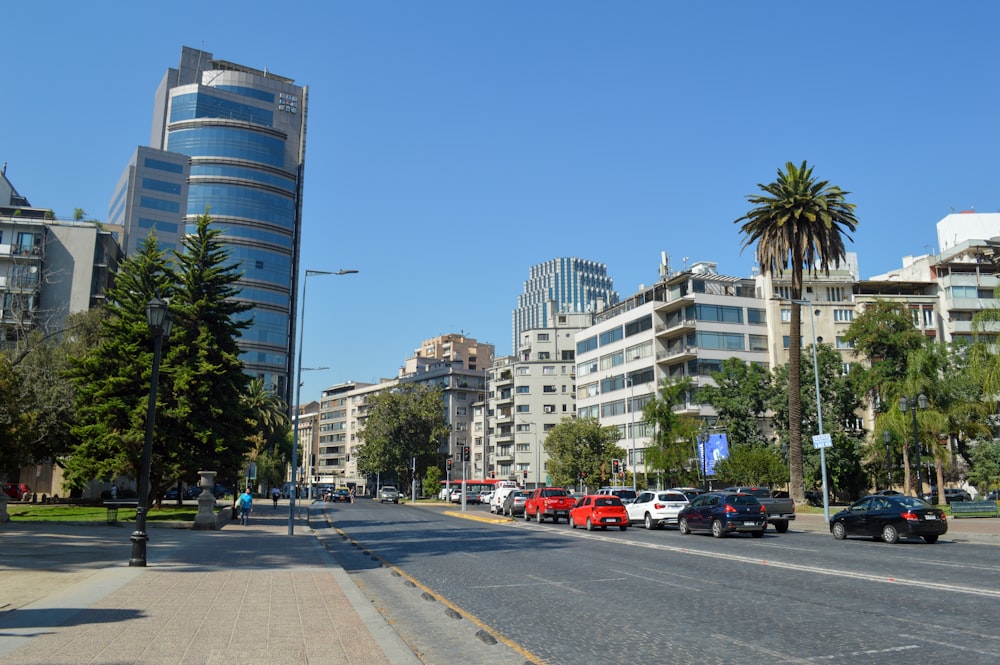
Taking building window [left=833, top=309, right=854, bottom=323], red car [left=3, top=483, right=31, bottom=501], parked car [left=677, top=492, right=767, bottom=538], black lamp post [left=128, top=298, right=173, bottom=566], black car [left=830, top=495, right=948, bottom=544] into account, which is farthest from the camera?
building window [left=833, top=309, right=854, bottom=323]

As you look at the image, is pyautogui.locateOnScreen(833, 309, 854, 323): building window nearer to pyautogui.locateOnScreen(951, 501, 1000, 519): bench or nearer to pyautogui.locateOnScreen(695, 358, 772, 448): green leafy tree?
pyautogui.locateOnScreen(695, 358, 772, 448): green leafy tree

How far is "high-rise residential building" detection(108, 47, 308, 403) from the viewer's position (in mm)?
120938

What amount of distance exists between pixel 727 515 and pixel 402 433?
73.3 meters

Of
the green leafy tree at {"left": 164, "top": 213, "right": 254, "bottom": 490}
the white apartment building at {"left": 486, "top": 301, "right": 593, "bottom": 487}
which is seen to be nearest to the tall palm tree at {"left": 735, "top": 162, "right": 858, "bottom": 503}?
the green leafy tree at {"left": 164, "top": 213, "right": 254, "bottom": 490}

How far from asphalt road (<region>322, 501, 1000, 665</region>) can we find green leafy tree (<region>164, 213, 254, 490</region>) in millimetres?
18814

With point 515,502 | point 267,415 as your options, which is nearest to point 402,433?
point 267,415

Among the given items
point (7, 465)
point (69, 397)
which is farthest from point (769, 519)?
point (69, 397)

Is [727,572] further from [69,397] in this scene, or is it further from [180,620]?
[69,397]

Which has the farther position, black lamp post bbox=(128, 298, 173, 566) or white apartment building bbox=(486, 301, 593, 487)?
white apartment building bbox=(486, 301, 593, 487)

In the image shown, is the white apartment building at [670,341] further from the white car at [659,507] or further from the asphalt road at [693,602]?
the asphalt road at [693,602]

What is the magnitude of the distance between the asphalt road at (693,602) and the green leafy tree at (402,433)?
245 feet

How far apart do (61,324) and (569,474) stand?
163ft

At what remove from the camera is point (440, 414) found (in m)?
100

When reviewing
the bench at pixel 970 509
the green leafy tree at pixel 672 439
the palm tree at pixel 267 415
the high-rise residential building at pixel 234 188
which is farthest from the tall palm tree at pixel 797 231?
the high-rise residential building at pixel 234 188
